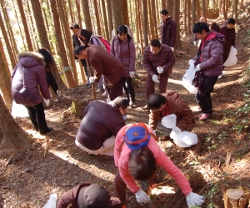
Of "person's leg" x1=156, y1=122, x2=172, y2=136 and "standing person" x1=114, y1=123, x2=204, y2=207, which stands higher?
"standing person" x1=114, y1=123, x2=204, y2=207

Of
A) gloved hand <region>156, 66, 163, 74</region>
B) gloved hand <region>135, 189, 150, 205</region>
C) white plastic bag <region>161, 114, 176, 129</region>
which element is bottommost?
gloved hand <region>135, 189, 150, 205</region>

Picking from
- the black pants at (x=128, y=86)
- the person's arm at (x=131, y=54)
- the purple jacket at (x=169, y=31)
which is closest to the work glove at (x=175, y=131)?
the black pants at (x=128, y=86)

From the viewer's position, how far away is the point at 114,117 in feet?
11.0

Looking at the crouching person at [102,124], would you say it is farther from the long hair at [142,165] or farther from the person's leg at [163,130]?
the long hair at [142,165]

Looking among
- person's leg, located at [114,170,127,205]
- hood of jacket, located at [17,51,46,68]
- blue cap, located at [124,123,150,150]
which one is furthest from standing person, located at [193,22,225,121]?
hood of jacket, located at [17,51,46,68]

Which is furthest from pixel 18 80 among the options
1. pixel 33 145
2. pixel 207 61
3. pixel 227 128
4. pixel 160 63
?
pixel 227 128

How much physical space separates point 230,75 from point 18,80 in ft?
19.4

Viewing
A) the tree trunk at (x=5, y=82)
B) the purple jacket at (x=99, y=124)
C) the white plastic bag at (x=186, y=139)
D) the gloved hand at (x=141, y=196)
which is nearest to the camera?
the gloved hand at (x=141, y=196)

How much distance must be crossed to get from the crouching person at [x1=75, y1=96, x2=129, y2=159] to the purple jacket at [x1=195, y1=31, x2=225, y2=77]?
1.67 meters

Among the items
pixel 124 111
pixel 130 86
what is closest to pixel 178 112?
pixel 124 111

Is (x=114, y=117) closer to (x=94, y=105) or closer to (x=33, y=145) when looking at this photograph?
(x=94, y=105)

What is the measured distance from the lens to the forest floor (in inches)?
114

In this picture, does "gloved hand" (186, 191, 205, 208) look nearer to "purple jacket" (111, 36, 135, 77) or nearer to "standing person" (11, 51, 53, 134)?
"standing person" (11, 51, 53, 134)

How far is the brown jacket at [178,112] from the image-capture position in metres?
3.64
